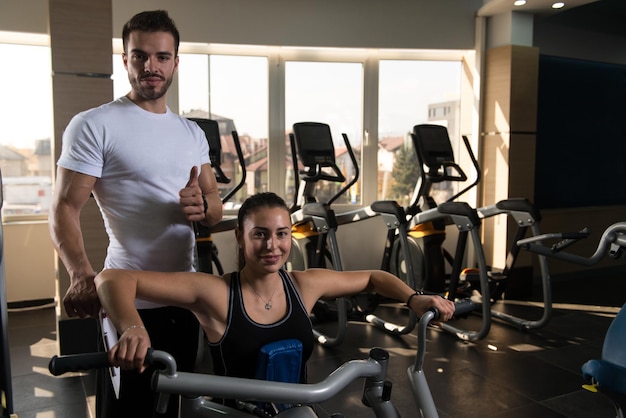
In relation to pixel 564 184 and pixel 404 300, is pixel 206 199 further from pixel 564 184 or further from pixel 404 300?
pixel 564 184

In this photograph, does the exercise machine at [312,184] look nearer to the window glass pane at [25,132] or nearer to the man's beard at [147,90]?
the window glass pane at [25,132]

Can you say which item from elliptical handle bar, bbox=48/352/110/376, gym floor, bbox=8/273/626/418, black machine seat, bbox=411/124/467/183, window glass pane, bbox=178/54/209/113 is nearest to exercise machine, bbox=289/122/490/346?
gym floor, bbox=8/273/626/418

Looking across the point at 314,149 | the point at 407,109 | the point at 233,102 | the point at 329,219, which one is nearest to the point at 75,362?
the point at 329,219

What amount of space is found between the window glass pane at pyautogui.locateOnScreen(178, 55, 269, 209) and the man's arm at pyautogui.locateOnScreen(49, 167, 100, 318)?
370 centimetres

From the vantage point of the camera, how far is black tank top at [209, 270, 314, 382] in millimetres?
1492

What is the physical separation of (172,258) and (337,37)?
162 inches

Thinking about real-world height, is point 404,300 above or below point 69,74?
below

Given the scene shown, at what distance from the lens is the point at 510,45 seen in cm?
530

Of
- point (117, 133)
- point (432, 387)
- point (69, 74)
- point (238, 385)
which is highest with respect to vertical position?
point (69, 74)

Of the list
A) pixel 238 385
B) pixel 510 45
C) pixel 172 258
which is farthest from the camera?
pixel 510 45

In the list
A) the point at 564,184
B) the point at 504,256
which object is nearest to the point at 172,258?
the point at 504,256

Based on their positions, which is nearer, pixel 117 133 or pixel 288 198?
pixel 117 133

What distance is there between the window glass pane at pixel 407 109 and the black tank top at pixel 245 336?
4407 millimetres

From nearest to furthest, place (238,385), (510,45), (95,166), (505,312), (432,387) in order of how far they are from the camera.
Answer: (238,385) → (95,166) → (432,387) → (505,312) → (510,45)
